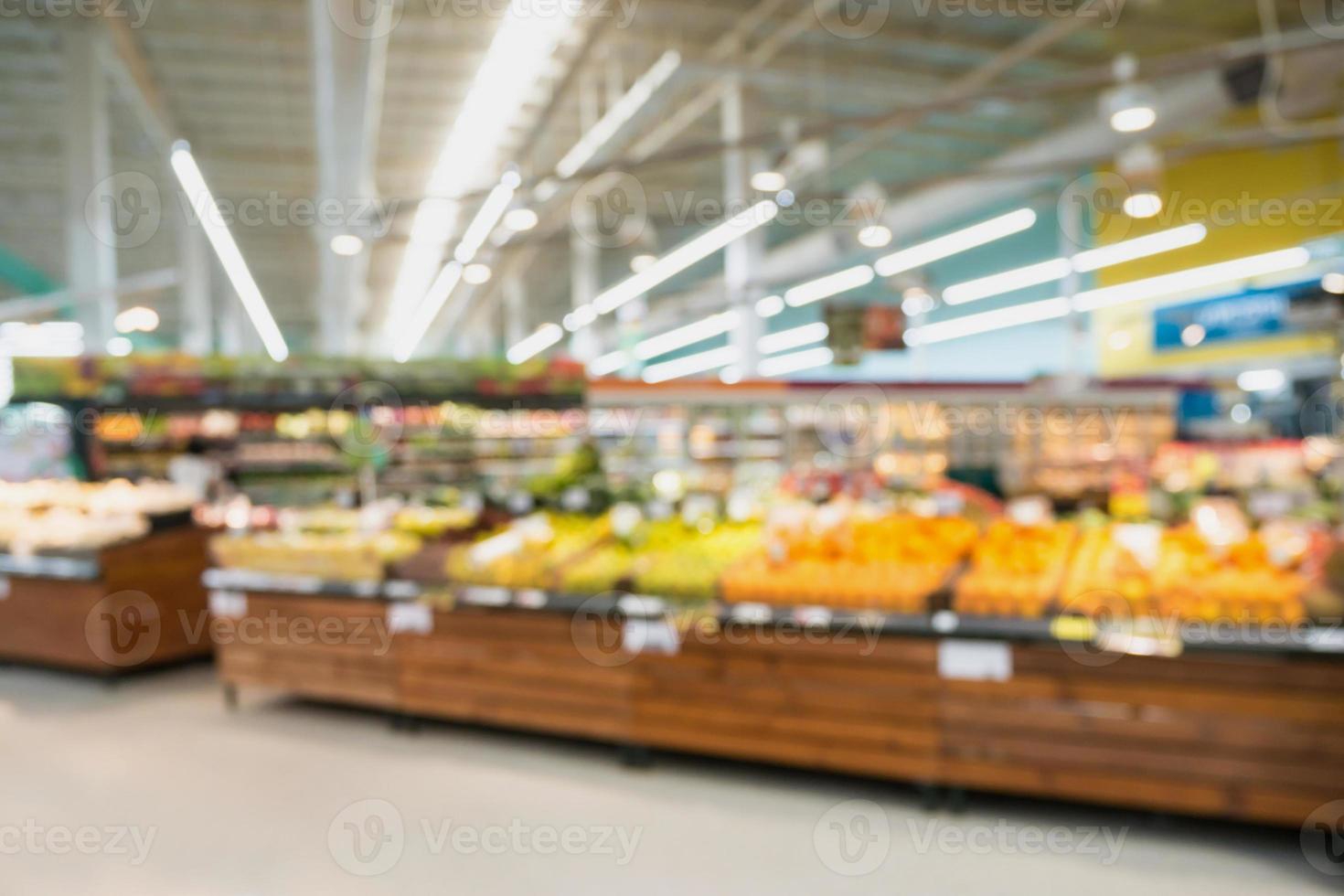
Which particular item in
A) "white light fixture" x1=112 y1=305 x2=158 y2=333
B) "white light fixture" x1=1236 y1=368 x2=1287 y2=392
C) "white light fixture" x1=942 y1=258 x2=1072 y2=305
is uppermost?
"white light fixture" x1=942 y1=258 x2=1072 y2=305

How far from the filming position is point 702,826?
3590mm

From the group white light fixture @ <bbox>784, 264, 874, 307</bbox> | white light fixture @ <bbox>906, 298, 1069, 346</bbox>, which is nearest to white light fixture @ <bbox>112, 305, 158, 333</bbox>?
white light fixture @ <bbox>784, 264, 874, 307</bbox>

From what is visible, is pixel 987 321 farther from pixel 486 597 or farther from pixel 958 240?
pixel 486 597

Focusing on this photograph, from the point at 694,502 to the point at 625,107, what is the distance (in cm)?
692

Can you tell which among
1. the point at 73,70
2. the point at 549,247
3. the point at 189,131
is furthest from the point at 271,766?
the point at 549,247

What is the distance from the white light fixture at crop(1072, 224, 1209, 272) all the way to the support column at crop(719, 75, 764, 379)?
4.27 metres

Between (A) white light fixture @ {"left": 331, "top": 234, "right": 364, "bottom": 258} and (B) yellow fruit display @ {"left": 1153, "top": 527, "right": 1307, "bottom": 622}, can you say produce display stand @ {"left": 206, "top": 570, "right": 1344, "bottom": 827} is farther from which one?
(A) white light fixture @ {"left": 331, "top": 234, "right": 364, "bottom": 258}

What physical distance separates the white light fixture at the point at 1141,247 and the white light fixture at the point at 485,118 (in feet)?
25.1

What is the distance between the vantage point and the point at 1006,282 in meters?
15.7

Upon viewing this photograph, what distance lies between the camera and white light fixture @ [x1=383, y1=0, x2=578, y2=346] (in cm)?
679

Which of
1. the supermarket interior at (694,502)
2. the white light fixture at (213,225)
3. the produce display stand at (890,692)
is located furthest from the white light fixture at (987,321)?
the produce display stand at (890,692)

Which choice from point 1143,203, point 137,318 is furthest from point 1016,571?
point 137,318

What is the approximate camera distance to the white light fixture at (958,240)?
1218 centimetres

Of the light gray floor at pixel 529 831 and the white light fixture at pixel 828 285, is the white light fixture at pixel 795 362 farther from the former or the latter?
the light gray floor at pixel 529 831
